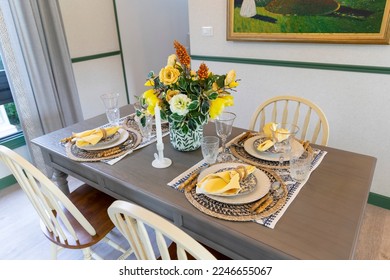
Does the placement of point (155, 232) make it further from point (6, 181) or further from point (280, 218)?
point (6, 181)

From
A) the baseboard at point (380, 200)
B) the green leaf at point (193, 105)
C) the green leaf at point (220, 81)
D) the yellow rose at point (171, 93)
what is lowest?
the baseboard at point (380, 200)

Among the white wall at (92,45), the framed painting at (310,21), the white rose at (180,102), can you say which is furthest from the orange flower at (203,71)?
the white wall at (92,45)

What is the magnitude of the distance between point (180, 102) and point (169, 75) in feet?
0.40

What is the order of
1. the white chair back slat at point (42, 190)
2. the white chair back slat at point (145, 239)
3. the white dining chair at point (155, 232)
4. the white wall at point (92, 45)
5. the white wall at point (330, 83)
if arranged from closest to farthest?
the white dining chair at point (155, 232) → the white chair back slat at point (145, 239) → the white chair back slat at point (42, 190) → the white wall at point (330, 83) → the white wall at point (92, 45)

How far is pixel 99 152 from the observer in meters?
1.31

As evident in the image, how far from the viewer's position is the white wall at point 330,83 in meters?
1.81

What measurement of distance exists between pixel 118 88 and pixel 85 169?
2.02 metres

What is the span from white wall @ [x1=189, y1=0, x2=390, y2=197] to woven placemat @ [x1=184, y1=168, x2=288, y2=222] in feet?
4.10

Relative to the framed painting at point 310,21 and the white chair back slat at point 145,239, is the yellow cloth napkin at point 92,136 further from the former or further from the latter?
the framed painting at point 310,21

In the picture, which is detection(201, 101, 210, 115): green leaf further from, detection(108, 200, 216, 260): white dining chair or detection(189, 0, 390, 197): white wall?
detection(189, 0, 390, 197): white wall

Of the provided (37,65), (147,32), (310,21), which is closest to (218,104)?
(310,21)

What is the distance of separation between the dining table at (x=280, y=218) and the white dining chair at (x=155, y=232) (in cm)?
18


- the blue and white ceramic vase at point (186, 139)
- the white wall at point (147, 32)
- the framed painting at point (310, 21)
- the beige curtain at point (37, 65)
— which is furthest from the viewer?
the white wall at point (147, 32)

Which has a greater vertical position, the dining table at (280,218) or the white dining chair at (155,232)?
the white dining chair at (155,232)
